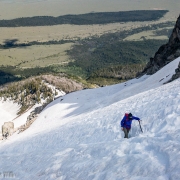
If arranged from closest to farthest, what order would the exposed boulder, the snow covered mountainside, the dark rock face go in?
the snow covered mountainside < the exposed boulder < the dark rock face

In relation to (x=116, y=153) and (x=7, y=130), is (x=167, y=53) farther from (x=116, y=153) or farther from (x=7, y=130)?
(x=116, y=153)

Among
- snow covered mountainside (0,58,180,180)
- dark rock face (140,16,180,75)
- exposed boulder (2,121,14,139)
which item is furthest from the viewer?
dark rock face (140,16,180,75)

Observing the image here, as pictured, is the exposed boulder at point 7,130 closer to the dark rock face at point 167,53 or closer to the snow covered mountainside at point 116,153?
the snow covered mountainside at point 116,153

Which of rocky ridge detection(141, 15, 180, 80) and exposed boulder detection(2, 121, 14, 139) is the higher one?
rocky ridge detection(141, 15, 180, 80)

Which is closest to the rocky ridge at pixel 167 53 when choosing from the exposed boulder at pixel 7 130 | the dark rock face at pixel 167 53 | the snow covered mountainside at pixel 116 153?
the dark rock face at pixel 167 53

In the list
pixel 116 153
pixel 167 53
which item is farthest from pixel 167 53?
pixel 116 153

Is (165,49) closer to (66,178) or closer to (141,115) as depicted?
(141,115)

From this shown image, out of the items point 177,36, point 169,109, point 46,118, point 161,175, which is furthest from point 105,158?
point 177,36

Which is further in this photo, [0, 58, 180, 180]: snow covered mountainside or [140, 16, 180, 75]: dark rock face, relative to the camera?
[140, 16, 180, 75]: dark rock face

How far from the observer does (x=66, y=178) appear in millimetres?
11375

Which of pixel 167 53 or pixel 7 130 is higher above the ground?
pixel 167 53

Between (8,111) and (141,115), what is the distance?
65389mm

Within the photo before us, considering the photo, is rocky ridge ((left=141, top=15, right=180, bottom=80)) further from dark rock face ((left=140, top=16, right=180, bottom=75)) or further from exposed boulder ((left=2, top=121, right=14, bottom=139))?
exposed boulder ((left=2, top=121, right=14, bottom=139))

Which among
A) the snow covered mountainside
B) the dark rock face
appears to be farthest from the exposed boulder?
the dark rock face
